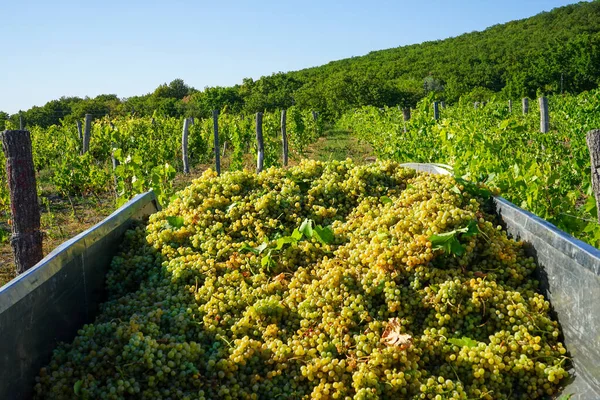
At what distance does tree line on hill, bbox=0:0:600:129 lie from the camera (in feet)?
126

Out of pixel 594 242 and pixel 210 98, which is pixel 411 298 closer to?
pixel 594 242

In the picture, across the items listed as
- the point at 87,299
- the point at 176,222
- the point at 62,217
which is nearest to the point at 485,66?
the point at 62,217

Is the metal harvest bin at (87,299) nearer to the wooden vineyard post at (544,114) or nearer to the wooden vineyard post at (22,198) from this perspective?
the wooden vineyard post at (22,198)

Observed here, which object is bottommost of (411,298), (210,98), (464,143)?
(411,298)

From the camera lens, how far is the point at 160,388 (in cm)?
181

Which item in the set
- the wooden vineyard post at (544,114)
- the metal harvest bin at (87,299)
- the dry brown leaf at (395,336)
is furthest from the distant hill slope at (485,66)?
the dry brown leaf at (395,336)

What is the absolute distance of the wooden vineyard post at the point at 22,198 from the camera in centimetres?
355

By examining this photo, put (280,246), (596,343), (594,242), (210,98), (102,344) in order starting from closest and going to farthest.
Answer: (596,343) < (102,344) < (280,246) < (594,242) < (210,98)

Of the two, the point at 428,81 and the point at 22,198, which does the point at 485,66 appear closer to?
the point at 428,81

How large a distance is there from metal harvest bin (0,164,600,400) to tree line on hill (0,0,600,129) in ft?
90.7

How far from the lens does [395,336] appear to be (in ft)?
6.50

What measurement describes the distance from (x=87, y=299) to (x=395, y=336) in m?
1.40

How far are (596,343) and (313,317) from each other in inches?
39.8

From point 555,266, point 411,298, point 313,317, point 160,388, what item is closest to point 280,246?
point 313,317
